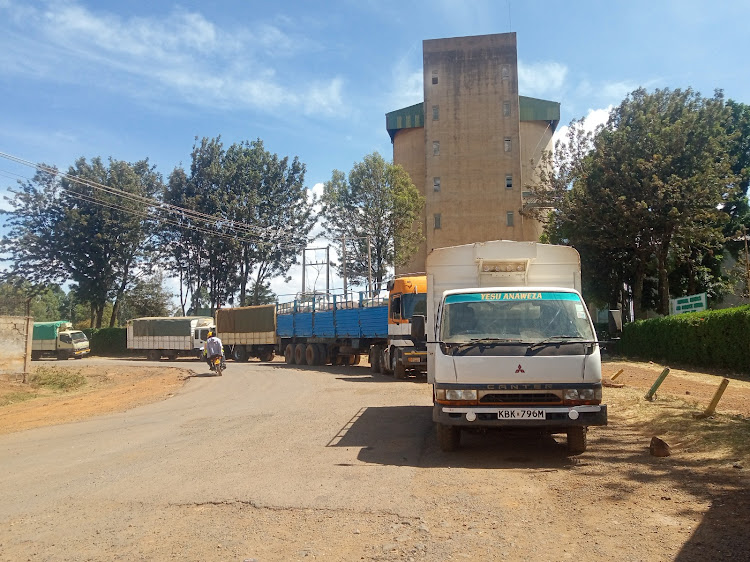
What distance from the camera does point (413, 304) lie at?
64.0 ft

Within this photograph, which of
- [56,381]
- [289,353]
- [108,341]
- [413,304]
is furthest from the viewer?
→ [108,341]

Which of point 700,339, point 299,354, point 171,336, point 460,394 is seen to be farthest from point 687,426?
point 171,336

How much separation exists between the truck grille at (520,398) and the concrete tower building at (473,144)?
40678 mm

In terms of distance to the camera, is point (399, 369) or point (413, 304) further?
point (399, 369)

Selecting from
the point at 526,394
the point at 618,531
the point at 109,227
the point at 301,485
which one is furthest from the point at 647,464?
the point at 109,227

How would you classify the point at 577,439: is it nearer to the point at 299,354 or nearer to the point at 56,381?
the point at 56,381

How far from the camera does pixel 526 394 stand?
7445mm

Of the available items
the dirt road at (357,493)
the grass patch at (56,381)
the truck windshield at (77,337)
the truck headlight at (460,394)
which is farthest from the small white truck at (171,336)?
the truck headlight at (460,394)

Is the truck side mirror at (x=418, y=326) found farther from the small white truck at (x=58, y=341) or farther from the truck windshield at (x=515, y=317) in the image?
the small white truck at (x=58, y=341)

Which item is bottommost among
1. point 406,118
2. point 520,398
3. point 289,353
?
point 289,353

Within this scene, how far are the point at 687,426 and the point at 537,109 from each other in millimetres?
45486

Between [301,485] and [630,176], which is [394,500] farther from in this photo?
[630,176]

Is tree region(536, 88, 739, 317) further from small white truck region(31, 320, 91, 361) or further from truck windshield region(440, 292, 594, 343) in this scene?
small white truck region(31, 320, 91, 361)

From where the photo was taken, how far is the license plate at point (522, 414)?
7402mm
